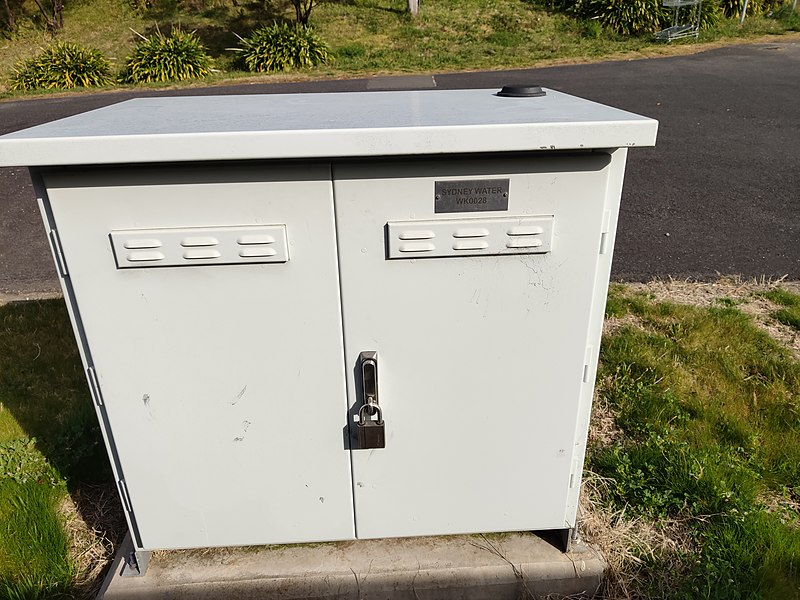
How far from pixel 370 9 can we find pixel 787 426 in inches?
675

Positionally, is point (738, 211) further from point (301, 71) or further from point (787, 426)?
point (301, 71)

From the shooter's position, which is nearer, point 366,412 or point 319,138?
point 319,138

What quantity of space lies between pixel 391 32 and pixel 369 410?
50.3ft

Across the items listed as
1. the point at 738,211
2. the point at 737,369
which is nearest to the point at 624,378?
the point at 737,369

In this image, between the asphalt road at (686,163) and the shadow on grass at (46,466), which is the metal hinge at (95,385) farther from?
the asphalt road at (686,163)

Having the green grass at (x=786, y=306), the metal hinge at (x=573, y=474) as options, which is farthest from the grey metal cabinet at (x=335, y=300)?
the green grass at (x=786, y=306)

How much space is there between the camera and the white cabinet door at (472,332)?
154 cm

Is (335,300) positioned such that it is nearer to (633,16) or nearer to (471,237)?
(471,237)

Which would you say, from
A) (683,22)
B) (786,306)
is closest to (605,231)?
(786,306)

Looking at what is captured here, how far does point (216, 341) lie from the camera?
169cm

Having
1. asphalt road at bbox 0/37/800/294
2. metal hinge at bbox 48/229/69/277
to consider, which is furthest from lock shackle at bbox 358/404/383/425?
asphalt road at bbox 0/37/800/294

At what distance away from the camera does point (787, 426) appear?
8.81 ft

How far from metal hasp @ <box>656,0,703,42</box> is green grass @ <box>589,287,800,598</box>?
11983 millimetres

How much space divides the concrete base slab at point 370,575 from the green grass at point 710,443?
0.37 m
